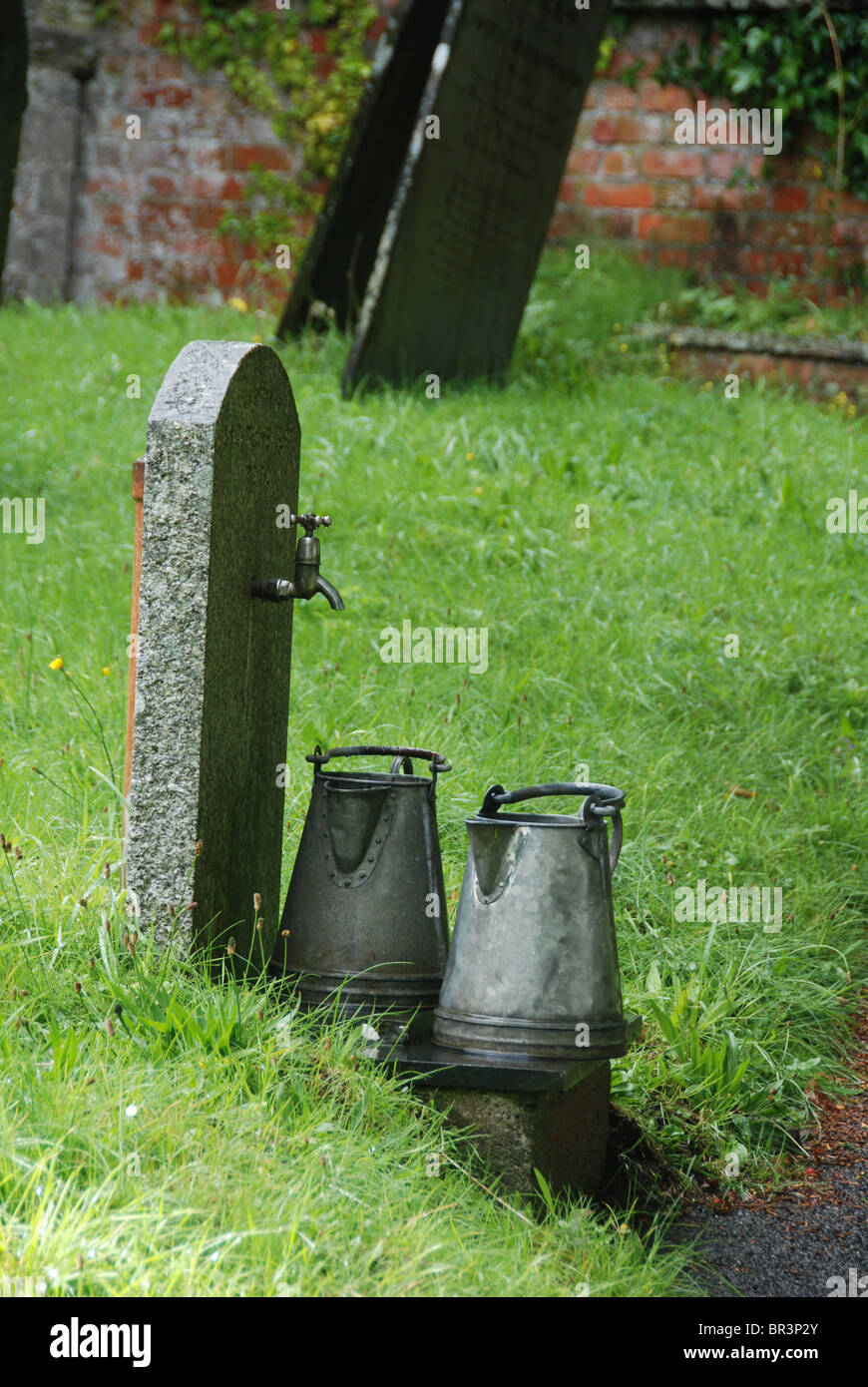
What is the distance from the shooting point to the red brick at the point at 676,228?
8.64m

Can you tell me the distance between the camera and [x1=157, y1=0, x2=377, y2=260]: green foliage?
8.95m

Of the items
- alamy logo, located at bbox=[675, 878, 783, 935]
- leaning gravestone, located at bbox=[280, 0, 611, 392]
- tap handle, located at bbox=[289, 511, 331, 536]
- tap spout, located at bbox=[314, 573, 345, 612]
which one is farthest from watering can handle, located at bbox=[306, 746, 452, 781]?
leaning gravestone, located at bbox=[280, 0, 611, 392]

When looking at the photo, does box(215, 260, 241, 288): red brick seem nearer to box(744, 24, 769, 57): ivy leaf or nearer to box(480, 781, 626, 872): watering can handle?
box(744, 24, 769, 57): ivy leaf

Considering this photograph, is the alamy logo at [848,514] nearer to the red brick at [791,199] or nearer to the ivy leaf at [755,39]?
the red brick at [791,199]

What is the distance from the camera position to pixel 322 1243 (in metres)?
2.00

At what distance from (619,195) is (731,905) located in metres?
6.35

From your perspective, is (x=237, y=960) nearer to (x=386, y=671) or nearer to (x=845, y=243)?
(x=386, y=671)

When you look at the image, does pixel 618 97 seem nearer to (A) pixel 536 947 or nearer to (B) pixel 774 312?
(B) pixel 774 312

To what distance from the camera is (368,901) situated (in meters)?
2.79

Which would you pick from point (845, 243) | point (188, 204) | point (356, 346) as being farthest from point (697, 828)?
point (188, 204)

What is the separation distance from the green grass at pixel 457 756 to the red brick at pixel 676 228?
0.90 meters

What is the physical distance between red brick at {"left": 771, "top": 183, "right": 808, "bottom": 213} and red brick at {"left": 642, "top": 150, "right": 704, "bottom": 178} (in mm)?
530
